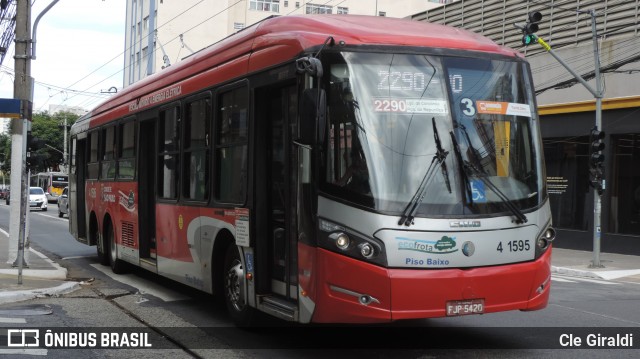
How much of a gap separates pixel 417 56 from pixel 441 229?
1.60 m

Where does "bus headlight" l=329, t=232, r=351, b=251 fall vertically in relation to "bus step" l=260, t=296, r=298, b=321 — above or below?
above

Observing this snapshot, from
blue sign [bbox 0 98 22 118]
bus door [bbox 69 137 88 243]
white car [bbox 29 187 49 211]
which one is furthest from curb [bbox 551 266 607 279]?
white car [bbox 29 187 49 211]

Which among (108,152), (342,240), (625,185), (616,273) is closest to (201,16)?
(625,185)

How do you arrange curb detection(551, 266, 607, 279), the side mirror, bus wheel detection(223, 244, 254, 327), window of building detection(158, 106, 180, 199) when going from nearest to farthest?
the side mirror
bus wheel detection(223, 244, 254, 327)
window of building detection(158, 106, 180, 199)
curb detection(551, 266, 607, 279)

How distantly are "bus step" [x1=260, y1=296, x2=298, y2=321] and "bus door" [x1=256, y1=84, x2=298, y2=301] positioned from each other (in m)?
0.07

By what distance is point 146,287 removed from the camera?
12156 mm

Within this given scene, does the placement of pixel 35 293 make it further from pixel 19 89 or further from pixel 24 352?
pixel 19 89

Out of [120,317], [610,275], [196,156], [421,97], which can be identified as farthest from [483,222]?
[610,275]

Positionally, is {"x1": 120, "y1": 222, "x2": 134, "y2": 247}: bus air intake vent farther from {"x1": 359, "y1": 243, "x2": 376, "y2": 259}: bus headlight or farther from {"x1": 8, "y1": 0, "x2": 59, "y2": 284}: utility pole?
{"x1": 359, "y1": 243, "x2": 376, "y2": 259}: bus headlight

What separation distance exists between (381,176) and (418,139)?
0.49m

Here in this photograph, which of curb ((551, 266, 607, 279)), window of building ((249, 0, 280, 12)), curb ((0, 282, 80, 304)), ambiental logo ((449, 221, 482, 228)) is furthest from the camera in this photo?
window of building ((249, 0, 280, 12))

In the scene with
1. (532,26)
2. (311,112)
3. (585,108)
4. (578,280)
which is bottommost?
(578,280)

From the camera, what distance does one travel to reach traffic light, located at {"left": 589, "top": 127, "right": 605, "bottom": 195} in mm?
18422

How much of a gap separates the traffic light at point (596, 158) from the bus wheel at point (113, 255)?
11.9 metres
